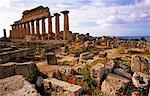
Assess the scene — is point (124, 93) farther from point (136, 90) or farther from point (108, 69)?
point (108, 69)

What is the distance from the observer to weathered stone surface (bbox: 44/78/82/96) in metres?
7.40

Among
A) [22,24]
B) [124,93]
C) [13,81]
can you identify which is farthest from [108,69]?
[22,24]

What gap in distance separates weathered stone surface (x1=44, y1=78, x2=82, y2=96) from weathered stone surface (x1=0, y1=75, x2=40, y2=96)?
1904mm

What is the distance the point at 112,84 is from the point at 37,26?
42.7 metres

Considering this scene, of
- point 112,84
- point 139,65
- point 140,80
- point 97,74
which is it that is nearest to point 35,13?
point 139,65

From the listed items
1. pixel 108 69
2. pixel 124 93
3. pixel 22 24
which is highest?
pixel 22 24

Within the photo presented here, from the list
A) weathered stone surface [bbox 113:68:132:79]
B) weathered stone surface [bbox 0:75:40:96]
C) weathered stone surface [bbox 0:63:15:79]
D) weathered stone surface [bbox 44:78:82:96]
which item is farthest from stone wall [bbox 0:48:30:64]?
→ weathered stone surface [bbox 0:75:40:96]

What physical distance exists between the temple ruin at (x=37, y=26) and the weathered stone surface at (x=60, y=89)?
3219cm

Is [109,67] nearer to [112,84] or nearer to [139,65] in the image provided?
[112,84]

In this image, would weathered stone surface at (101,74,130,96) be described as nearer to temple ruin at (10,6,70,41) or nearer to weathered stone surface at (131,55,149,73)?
weathered stone surface at (131,55,149,73)

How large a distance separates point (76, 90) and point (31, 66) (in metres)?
2.14

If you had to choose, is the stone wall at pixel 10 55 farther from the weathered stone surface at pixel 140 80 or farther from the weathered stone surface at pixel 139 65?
the weathered stone surface at pixel 140 80

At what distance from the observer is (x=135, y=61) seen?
35.7 ft

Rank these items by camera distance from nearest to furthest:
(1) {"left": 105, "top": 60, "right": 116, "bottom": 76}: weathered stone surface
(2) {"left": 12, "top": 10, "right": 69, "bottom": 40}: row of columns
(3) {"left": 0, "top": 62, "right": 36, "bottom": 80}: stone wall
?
A: (3) {"left": 0, "top": 62, "right": 36, "bottom": 80}: stone wall, (1) {"left": 105, "top": 60, "right": 116, "bottom": 76}: weathered stone surface, (2) {"left": 12, "top": 10, "right": 69, "bottom": 40}: row of columns
